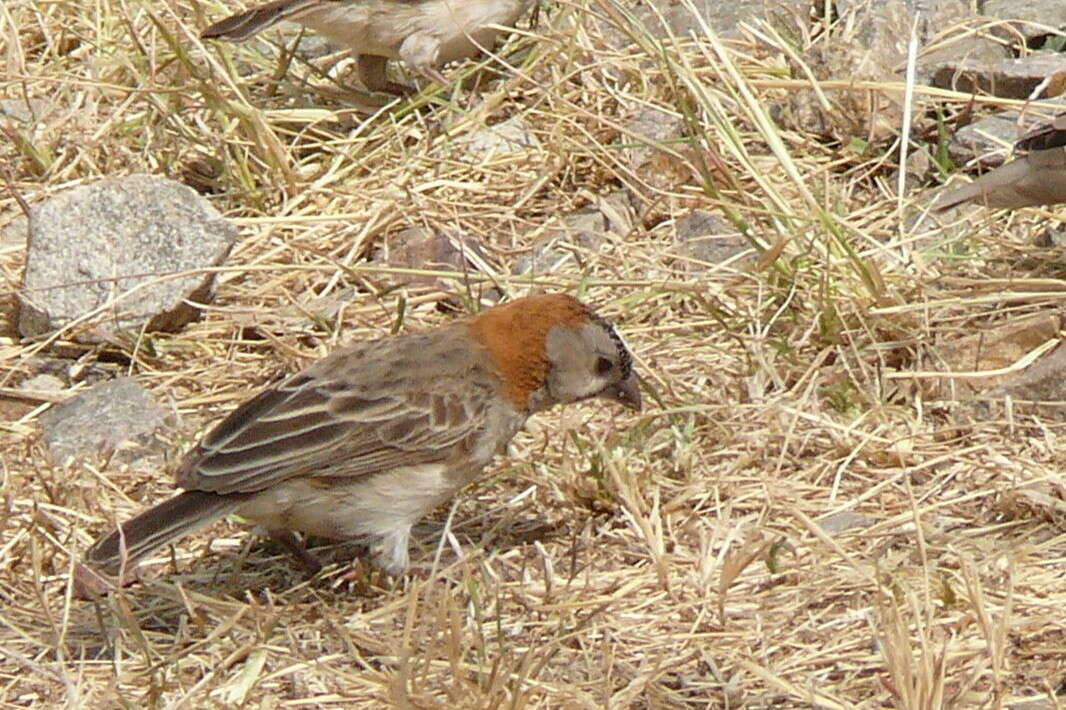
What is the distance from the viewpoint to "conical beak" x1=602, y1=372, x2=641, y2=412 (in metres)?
5.79

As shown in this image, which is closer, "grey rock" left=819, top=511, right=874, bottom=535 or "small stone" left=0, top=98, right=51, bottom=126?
"grey rock" left=819, top=511, right=874, bottom=535

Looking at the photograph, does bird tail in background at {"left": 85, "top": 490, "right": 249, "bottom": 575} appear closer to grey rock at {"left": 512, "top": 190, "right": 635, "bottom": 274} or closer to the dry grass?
the dry grass

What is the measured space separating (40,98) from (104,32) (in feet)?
1.58

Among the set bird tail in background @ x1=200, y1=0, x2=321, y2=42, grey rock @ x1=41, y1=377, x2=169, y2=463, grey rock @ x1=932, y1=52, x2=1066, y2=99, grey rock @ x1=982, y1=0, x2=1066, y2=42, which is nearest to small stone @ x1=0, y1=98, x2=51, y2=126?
bird tail in background @ x1=200, y1=0, x2=321, y2=42

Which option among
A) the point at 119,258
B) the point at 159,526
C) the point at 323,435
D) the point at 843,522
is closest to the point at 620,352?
the point at 843,522

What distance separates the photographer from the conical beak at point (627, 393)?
5.79m

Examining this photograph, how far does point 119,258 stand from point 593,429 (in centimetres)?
191

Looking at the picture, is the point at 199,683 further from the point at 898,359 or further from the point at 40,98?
the point at 40,98

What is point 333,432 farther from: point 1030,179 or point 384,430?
point 1030,179

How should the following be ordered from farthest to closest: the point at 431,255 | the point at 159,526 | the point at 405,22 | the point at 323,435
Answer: the point at 405,22
the point at 431,255
the point at 323,435
the point at 159,526

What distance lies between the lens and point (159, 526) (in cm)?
518

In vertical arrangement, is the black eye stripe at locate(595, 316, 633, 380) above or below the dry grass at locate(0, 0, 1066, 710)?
above

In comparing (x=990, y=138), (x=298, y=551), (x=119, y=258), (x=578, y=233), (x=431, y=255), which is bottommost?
(x=990, y=138)

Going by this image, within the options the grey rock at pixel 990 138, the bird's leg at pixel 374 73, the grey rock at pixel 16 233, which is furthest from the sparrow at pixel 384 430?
the bird's leg at pixel 374 73
